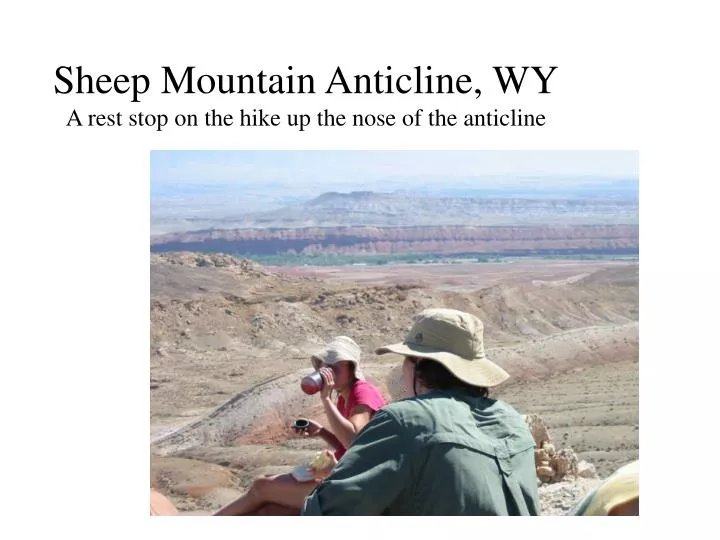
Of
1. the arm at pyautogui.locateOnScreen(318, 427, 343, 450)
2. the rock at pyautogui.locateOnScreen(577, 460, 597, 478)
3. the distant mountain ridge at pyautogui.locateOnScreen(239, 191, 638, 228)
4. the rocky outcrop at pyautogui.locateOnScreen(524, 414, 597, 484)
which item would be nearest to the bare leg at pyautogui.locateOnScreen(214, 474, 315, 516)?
the arm at pyautogui.locateOnScreen(318, 427, 343, 450)

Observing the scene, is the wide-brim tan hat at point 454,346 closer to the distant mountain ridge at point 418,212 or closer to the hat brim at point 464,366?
the hat brim at point 464,366

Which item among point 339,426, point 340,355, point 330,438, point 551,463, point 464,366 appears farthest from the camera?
point 551,463

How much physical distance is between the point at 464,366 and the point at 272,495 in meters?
1.92

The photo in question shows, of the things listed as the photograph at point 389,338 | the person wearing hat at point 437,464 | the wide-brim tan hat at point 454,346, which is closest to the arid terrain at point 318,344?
the photograph at point 389,338

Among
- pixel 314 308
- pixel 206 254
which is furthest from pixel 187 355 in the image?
pixel 206 254

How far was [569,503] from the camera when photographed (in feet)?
20.4

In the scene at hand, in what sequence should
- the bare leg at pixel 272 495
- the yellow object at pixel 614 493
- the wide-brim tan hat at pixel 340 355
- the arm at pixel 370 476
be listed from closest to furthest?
the arm at pixel 370 476 → the yellow object at pixel 614 493 → the bare leg at pixel 272 495 → the wide-brim tan hat at pixel 340 355

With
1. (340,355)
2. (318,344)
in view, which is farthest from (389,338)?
(340,355)

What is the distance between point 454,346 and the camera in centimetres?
321

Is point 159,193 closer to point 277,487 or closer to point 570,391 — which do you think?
point 570,391

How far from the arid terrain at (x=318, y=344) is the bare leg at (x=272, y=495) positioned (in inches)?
147

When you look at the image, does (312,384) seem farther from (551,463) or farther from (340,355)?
(551,463)

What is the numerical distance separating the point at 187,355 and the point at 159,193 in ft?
11.3

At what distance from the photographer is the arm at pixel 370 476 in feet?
9.52
